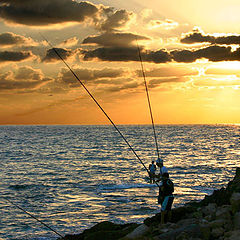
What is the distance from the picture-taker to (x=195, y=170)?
30344mm

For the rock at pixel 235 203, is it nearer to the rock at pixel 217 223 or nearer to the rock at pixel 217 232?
the rock at pixel 217 223

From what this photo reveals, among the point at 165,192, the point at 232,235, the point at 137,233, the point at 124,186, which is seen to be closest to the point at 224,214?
the point at 232,235

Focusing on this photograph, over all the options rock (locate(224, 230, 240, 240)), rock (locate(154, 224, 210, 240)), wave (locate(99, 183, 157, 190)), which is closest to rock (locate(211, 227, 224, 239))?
rock (locate(154, 224, 210, 240))

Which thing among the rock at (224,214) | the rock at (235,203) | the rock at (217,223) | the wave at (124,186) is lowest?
the wave at (124,186)

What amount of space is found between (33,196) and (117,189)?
5.08 meters

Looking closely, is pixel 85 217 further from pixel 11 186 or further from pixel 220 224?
pixel 11 186

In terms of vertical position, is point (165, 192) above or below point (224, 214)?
above

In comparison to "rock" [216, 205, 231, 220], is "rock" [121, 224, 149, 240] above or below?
below

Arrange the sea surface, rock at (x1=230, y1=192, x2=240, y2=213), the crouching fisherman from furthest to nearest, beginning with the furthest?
1. the sea surface
2. the crouching fisherman
3. rock at (x1=230, y1=192, x2=240, y2=213)

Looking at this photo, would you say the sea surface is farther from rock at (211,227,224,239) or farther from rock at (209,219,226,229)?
rock at (211,227,224,239)

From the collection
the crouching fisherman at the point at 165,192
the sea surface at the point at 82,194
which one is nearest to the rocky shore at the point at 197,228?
the crouching fisherman at the point at 165,192

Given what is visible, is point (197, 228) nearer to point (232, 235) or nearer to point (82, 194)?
point (232, 235)

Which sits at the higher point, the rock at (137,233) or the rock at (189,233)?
the rock at (189,233)

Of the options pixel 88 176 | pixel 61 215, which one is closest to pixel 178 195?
pixel 61 215
